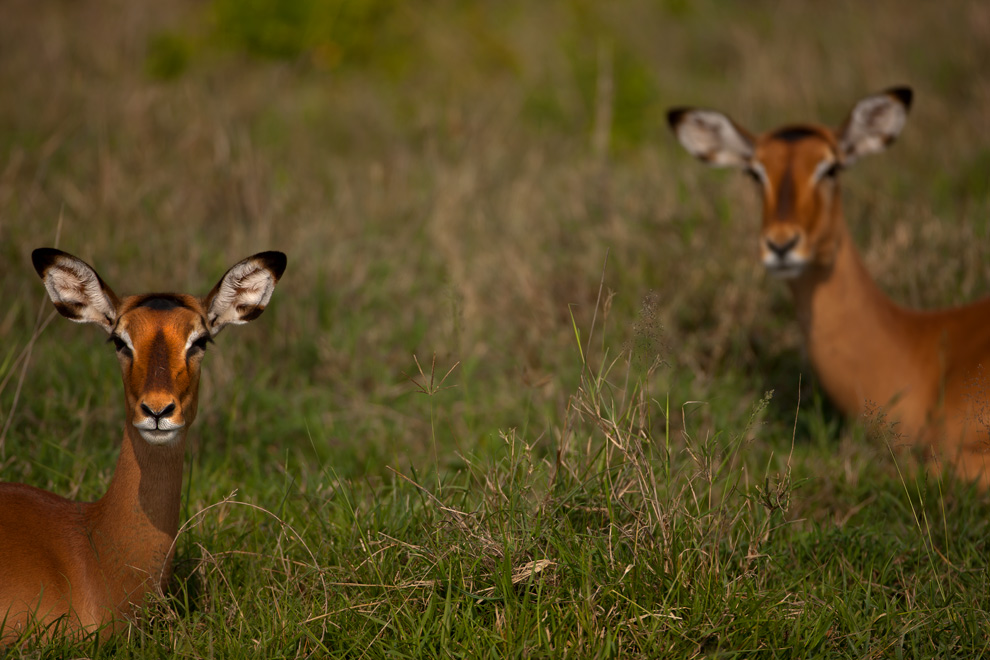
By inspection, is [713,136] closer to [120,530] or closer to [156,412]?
[156,412]

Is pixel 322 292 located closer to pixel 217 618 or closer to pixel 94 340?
pixel 94 340

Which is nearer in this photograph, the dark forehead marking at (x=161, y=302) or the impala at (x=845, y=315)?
the dark forehead marking at (x=161, y=302)

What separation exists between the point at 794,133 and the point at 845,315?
2.90 ft

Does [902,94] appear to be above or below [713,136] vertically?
above

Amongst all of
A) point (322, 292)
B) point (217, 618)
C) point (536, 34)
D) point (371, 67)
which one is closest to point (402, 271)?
point (322, 292)

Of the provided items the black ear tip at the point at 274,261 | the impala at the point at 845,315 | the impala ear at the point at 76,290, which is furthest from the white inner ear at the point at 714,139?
the impala ear at the point at 76,290

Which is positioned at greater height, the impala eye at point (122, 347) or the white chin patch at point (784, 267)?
the impala eye at point (122, 347)

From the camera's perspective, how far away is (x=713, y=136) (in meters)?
5.00

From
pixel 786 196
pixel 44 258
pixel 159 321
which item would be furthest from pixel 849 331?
pixel 44 258

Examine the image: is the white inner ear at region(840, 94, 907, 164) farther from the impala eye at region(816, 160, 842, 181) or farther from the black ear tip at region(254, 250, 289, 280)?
the black ear tip at region(254, 250, 289, 280)

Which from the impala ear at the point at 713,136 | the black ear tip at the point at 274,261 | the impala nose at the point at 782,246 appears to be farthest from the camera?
the impala ear at the point at 713,136

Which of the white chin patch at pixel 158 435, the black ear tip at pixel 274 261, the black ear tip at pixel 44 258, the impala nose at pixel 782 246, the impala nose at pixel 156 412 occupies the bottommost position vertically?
the white chin patch at pixel 158 435

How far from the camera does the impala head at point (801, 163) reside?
422 cm

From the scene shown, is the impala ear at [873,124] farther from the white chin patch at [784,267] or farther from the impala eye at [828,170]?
the white chin patch at [784,267]
